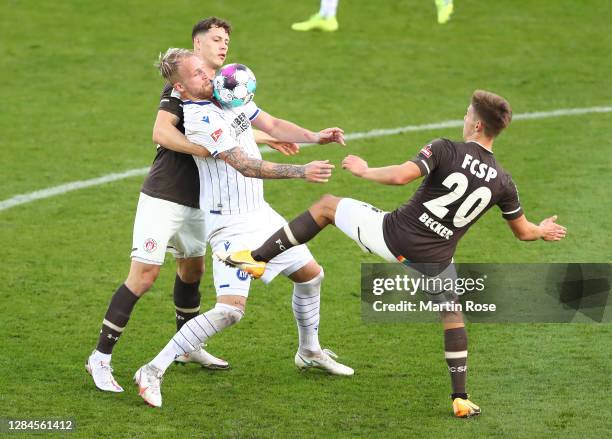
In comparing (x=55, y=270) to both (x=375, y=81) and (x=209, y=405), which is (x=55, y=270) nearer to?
(x=209, y=405)

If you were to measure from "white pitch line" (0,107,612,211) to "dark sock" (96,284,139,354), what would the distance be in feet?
13.9

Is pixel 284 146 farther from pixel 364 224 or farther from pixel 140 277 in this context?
pixel 140 277

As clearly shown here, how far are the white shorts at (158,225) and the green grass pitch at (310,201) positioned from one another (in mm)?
910

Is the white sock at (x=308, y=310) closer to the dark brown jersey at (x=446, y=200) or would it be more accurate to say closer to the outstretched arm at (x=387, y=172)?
the dark brown jersey at (x=446, y=200)

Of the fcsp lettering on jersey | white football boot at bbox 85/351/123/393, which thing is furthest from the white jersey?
the fcsp lettering on jersey

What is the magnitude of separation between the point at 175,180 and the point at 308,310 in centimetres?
127

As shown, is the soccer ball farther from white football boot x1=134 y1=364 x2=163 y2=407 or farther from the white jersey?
white football boot x1=134 y1=364 x2=163 y2=407

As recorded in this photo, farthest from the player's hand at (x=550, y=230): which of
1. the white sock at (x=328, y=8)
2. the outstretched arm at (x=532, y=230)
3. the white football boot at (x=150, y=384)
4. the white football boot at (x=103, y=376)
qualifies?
the white sock at (x=328, y=8)

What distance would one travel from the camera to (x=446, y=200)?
728 cm

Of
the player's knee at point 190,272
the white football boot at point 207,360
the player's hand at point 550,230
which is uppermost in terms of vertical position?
the player's hand at point 550,230

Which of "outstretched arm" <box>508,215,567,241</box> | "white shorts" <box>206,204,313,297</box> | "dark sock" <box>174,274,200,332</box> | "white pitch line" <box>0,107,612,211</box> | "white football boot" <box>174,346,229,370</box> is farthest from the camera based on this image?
"white pitch line" <box>0,107,612,211</box>

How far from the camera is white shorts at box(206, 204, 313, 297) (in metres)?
7.80

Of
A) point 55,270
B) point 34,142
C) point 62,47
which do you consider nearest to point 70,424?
point 55,270

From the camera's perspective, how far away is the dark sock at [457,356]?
7.42 metres
